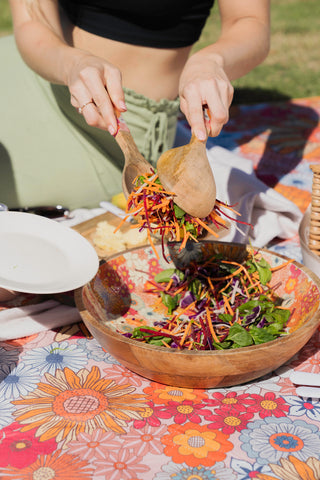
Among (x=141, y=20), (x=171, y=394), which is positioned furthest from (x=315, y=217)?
(x=141, y=20)

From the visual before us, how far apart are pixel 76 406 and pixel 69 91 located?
165cm

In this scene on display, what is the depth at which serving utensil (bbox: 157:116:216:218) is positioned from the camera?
5.53ft

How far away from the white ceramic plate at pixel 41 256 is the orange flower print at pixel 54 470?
0.45 m

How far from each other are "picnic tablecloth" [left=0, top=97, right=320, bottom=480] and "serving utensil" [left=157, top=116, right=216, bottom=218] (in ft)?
1.81

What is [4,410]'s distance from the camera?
5.17 feet

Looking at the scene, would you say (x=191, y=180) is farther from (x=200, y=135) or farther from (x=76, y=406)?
(x=76, y=406)

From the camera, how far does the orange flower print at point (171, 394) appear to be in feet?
5.24

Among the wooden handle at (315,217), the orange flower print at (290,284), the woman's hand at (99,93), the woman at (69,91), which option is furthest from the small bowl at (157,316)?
the woman at (69,91)

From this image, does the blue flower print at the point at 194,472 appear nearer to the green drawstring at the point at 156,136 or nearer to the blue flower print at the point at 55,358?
the blue flower print at the point at 55,358

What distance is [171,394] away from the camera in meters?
1.62

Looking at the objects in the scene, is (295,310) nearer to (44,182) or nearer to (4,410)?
(4,410)

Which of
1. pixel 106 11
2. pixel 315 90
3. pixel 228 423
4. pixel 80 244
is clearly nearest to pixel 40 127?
pixel 106 11

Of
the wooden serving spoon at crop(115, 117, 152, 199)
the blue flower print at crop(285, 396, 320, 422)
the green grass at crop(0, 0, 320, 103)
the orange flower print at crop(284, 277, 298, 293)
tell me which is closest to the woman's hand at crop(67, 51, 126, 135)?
the wooden serving spoon at crop(115, 117, 152, 199)

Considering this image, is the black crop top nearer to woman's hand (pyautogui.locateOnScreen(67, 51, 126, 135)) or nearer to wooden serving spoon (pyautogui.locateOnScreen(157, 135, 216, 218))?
woman's hand (pyautogui.locateOnScreen(67, 51, 126, 135))
